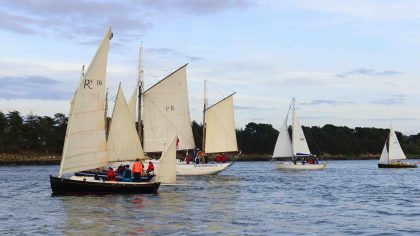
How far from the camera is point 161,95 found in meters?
96.0

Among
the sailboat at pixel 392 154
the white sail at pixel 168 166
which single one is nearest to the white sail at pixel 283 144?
the sailboat at pixel 392 154

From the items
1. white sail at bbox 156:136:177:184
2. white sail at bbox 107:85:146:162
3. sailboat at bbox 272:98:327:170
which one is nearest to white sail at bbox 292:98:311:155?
sailboat at bbox 272:98:327:170

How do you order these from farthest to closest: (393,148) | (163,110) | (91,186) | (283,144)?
(393,148) < (283,144) < (163,110) < (91,186)

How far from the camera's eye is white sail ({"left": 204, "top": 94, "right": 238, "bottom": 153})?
104688mm

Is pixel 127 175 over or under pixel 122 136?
under

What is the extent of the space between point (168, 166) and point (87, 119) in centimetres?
1029

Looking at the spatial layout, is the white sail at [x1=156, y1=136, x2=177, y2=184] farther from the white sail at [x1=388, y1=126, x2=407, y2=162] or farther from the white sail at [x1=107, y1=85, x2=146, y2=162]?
the white sail at [x1=388, y1=126, x2=407, y2=162]

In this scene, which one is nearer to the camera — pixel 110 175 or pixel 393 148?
pixel 110 175

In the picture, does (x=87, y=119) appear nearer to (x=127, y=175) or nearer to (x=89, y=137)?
(x=89, y=137)

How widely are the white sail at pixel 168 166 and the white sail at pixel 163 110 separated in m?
32.0

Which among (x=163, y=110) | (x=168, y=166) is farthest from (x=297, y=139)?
(x=168, y=166)

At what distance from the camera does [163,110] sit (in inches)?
3775

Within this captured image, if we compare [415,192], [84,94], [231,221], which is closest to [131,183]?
[84,94]

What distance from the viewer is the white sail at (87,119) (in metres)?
56.3
